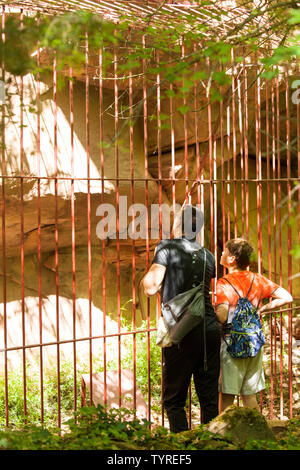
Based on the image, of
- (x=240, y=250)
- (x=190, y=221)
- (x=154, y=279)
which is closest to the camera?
(x=154, y=279)

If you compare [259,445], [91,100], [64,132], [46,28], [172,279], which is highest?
[91,100]

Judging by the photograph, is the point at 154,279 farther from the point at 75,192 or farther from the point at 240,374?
the point at 75,192

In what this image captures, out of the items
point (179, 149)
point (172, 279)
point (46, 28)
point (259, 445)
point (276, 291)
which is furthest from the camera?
point (179, 149)

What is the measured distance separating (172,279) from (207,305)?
1.09 ft

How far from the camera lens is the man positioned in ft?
13.3

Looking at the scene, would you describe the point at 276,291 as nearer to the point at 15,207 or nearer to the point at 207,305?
the point at 207,305

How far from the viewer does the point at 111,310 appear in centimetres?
821

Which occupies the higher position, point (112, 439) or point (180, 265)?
point (180, 265)

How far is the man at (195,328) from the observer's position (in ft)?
13.3

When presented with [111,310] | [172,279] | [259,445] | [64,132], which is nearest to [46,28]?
[172,279]

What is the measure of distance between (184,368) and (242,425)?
638 millimetres

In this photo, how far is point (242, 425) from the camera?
3.65 metres

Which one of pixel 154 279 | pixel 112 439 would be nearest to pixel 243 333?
pixel 154 279

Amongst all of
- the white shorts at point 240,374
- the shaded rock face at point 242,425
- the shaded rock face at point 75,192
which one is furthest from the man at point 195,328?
the shaded rock face at point 75,192
